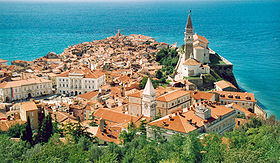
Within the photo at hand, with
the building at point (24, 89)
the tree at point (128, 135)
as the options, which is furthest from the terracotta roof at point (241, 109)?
the building at point (24, 89)

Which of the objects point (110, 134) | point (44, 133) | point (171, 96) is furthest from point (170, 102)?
point (44, 133)

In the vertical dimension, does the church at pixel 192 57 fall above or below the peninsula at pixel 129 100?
above

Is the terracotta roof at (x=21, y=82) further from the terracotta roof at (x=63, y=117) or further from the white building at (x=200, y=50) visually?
the white building at (x=200, y=50)

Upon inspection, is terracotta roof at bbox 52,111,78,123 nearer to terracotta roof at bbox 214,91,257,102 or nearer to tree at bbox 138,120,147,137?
tree at bbox 138,120,147,137

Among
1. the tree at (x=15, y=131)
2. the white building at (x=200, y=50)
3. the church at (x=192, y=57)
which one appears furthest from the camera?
the white building at (x=200, y=50)

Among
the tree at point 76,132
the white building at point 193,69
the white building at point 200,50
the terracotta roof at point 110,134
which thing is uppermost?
the white building at point 200,50

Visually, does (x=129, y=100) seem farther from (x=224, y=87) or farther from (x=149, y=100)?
(x=224, y=87)

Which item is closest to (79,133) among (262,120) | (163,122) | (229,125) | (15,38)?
(163,122)
